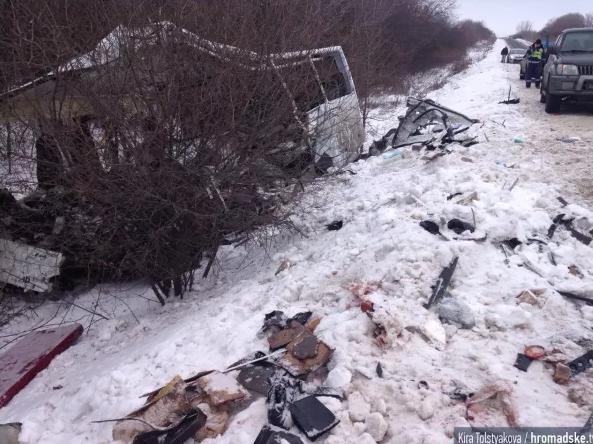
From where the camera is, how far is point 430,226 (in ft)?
14.2

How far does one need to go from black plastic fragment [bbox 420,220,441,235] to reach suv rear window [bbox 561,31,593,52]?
750cm

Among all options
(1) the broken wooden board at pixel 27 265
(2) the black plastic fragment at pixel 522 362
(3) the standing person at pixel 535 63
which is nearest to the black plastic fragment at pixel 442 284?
(2) the black plastic fragment at pixel 522 362

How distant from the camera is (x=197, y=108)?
11.8ft

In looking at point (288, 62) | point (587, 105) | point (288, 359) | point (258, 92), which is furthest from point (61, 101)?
point (587, 105)

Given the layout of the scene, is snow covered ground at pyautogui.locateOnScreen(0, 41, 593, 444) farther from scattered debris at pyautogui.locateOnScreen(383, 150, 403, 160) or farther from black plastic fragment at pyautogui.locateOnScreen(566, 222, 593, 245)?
scattered debris at pyautogui.locateOnScreen(383, 150, 403, 160)

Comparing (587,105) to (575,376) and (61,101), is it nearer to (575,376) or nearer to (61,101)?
(575,376)

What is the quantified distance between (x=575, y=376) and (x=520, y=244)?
1.72 m

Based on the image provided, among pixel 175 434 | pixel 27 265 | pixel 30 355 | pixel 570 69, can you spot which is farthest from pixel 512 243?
pixel 570 69

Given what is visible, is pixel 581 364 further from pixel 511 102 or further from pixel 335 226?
pixel 511 102

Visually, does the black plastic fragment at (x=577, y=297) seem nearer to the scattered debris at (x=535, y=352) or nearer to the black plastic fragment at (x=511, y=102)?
the scattered debris at (x=535, y=352)

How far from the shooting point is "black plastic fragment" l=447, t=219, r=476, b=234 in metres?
4.27

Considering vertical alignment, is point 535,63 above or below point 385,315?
above

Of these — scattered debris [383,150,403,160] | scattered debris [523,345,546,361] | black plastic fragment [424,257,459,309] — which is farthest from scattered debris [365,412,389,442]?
scattered debris [383,150,403,160]

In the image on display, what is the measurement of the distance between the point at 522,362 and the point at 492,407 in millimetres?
474
